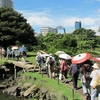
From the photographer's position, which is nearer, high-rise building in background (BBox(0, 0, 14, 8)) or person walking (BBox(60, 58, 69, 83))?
person walking (BBox(60, 58, 69, 83))

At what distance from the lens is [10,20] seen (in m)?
42.9

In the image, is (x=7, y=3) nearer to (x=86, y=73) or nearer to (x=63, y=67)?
(x=63, y=67)

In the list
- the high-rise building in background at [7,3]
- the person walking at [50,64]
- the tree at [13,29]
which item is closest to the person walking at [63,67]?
the person walking at [50,64]

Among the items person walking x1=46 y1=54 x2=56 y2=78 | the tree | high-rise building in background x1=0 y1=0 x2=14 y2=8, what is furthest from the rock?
high-rise building in background x1=0 y1=0 x2=14 y2=8

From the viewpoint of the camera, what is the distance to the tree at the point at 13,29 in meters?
41.2

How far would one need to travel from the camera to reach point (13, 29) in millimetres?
41312

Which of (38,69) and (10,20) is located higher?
(10,20)

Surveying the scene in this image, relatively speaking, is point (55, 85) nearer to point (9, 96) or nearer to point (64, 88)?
point (64, 88)

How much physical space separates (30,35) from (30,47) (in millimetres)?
2561

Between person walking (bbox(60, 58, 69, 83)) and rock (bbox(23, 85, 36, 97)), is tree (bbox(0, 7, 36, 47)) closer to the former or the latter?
rock (bbox(23, 85, 36, 97))

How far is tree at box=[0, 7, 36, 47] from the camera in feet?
135

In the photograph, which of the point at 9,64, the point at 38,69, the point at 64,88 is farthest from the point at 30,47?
the point at 64,88

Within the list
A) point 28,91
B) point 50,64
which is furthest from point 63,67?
point 28,91

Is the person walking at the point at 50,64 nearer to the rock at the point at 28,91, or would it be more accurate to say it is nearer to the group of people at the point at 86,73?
the group of people at the point at 86,73
